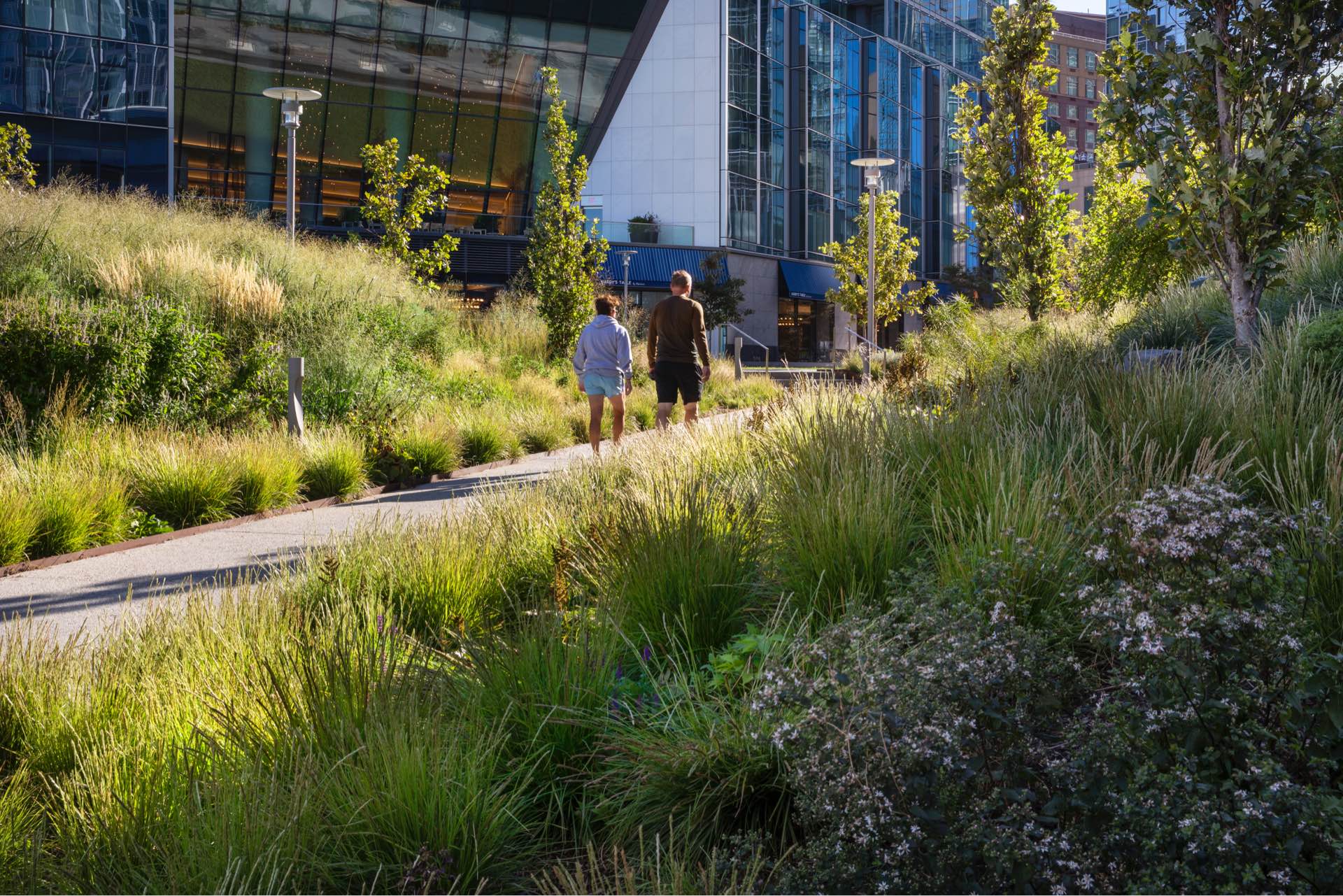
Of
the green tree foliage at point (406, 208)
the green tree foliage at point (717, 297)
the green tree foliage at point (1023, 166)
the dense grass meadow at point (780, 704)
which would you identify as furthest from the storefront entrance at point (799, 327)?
the dense grass meadow at point (780, 704)

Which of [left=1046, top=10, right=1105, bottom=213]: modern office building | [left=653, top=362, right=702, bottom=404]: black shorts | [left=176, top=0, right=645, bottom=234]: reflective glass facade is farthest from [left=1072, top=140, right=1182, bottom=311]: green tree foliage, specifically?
[left=1046, top=10, right=1105, bottom=213]: modern office building

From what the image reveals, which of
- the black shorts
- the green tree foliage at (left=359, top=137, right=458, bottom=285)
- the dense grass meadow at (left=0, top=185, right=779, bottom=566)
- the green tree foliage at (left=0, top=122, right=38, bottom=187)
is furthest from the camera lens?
the green tree foliage at (left=359, top=137, right=458, bottom=285)

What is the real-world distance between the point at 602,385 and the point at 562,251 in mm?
11999

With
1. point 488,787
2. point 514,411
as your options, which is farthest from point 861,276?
point 488,787

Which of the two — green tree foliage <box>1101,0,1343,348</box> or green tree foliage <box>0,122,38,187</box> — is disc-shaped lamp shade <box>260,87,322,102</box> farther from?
green tree foliage <box>1101,0,1343,348</box>

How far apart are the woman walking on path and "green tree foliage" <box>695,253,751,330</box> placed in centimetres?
2945

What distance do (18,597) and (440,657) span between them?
370cm

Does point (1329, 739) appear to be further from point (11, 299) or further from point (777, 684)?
point (11, 299)

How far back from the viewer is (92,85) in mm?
34438

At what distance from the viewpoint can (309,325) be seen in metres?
14.9

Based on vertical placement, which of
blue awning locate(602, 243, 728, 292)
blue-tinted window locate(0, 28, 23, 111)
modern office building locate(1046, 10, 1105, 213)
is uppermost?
modern office building locate(1046, 10, 1105, 213)

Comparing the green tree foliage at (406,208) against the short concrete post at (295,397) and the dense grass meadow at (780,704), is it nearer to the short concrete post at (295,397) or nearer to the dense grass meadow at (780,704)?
the short concrete post at (295,397)

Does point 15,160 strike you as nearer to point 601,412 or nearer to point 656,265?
point 601,412

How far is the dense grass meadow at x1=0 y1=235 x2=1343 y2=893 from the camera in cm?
270
